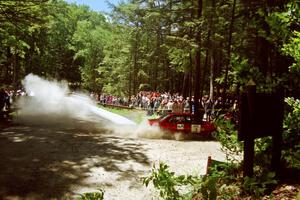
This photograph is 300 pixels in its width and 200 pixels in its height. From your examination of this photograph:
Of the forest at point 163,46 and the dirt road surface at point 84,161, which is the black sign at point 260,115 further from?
the dirt road surface at point 84,161

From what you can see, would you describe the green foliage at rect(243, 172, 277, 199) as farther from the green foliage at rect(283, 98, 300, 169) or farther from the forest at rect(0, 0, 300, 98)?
the forest at rect(0, 0, 300, 98)

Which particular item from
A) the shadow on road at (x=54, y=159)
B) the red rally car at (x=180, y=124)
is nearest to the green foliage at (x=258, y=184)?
the shadow on road at (x=54, y=159)

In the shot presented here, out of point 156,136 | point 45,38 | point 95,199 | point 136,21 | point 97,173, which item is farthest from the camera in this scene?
point 45,38

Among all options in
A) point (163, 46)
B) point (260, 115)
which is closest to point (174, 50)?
point (163, 46)

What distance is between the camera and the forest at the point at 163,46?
6.16m

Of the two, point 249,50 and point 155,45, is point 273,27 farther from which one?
point 155,45

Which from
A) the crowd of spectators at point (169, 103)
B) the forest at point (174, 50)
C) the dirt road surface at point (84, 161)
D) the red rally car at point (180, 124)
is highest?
the forest at point (174, 50)

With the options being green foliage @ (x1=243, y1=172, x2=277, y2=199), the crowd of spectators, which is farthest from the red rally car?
green foliage @ (x1=243, y1=172, x2=277, y2=199)

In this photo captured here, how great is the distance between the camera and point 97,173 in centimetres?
1210

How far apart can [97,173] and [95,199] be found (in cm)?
784

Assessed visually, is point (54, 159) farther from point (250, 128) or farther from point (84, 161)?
point (250, 128)

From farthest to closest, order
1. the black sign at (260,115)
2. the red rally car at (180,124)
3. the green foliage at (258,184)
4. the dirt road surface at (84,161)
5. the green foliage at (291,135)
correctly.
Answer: the red rally car at (180,124) → the dirt road surface at (84,161) → the green foliage at (291,135) → the black sign at (260,115) → the green foliage at (258,184)

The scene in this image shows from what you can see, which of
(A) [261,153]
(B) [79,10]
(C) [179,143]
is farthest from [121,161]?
(B) [79,10]

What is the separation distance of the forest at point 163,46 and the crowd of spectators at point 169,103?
134cm
